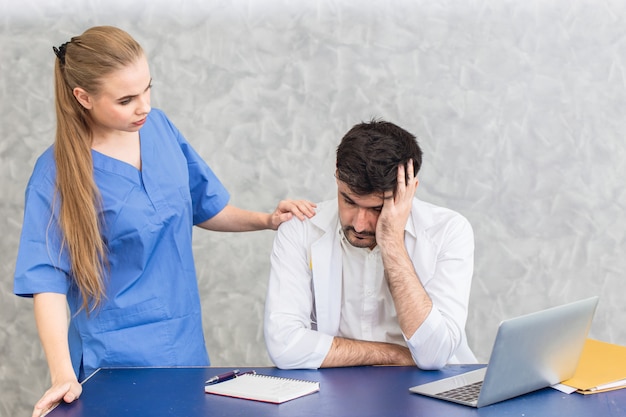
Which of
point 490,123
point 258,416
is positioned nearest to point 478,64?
point 490,123

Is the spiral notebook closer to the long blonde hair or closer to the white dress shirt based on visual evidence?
the white dress shirt

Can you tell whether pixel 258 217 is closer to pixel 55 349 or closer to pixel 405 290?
pixel 405 290

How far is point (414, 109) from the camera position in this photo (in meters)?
3.21

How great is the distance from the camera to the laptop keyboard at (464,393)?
1674 mm

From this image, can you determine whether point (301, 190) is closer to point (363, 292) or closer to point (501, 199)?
point (501, 199)

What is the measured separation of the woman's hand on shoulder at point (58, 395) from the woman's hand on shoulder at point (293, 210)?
73 centimetres

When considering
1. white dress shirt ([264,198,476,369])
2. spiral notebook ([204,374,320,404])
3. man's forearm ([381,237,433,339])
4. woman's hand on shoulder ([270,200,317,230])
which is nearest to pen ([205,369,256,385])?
spiral notebook ([204,374,320,404])

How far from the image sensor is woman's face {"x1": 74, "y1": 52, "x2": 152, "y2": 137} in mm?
1969

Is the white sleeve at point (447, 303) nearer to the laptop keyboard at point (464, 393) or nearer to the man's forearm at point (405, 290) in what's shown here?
the man's forearm at point (405, 290)

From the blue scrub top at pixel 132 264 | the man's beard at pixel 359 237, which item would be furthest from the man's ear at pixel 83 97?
the man's beard at pixel 359 237

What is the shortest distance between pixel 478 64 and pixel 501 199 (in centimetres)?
51

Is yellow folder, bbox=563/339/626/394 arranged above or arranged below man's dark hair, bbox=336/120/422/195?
below

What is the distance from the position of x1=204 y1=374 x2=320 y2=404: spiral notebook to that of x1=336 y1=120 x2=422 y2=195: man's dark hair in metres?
0.50

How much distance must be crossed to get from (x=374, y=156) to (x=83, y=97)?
0.69m
